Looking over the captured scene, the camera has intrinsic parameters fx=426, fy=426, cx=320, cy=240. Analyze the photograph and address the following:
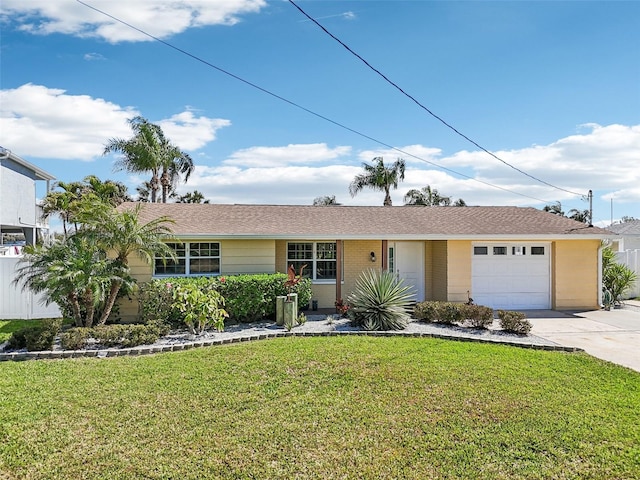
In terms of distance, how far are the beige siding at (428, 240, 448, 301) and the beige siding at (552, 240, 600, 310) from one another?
3.75 meters

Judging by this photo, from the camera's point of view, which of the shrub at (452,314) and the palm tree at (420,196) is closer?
the shrub at (452,314)

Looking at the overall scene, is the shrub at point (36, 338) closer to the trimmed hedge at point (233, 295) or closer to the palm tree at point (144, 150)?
the trimmed hedge at point (233, 295)

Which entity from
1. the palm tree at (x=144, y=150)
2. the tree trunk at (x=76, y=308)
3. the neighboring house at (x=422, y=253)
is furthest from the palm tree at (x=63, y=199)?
the tree trunk at (x=76, y=308)

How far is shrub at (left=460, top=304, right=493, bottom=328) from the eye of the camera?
10.5m

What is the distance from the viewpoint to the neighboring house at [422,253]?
42.5 ft

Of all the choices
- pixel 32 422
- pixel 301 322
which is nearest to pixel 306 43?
pixel 301 322

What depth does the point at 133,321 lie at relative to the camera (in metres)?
11.6

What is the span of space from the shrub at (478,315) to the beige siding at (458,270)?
9.63 feet

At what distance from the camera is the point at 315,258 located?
14.2 m

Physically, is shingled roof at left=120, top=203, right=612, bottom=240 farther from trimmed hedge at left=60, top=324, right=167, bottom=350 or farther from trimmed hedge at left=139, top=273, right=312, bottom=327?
trimmed hedge at left=60, top=324, right=167, bottom=350

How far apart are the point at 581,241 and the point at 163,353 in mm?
13475

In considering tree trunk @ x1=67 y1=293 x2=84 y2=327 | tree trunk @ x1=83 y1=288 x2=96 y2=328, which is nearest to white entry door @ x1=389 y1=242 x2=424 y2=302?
tree trunk @ x1=83 y1=288 x2=96 y2=328

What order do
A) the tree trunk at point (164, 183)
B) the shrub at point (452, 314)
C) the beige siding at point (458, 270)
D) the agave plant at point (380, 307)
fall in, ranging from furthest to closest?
1. the tree trunk at point (164, 183)
2. the beige siding at point (458, 270)
3. the shrub at point (452, 314)
4. the agave plant at point (380, 307)

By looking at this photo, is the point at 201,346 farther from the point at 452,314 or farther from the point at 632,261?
A: the point at 632,261
